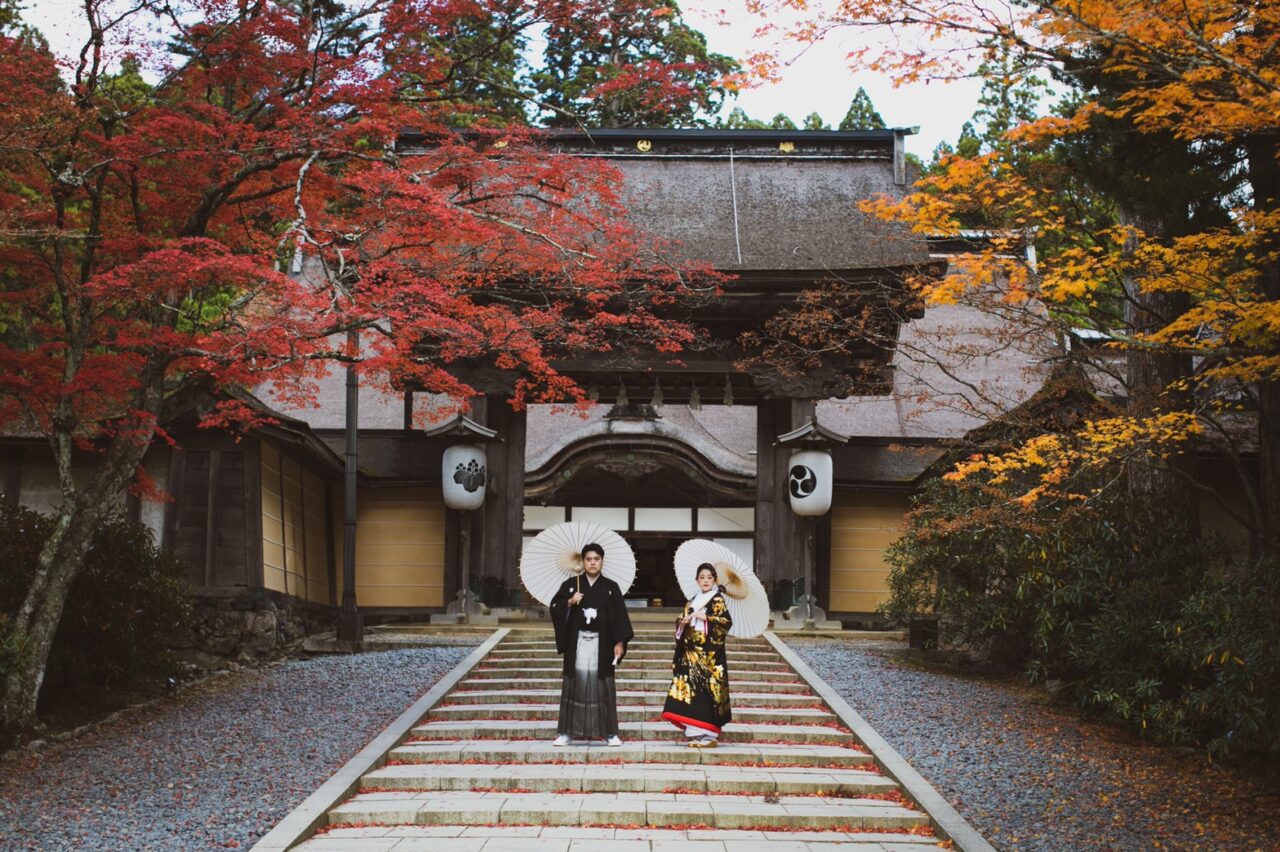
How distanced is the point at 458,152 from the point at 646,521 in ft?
41.4

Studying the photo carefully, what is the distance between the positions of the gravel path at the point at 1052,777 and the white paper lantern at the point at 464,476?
584 cm

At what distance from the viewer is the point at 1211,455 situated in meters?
15.8

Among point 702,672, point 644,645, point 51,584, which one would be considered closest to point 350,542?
point 644,645

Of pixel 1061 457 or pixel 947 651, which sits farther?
pixel 947 651

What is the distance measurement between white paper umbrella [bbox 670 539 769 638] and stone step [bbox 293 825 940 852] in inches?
92.8

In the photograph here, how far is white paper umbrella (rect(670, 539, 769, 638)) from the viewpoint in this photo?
31.2 feet

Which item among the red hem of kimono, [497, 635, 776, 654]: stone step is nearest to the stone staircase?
the red hem of kimono

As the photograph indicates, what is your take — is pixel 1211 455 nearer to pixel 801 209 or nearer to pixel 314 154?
pixel 801 209

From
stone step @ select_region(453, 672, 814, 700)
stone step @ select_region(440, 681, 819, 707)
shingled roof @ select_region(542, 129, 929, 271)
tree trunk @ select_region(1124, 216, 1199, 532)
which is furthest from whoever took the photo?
shingled roof @ select_region(542, 129, 929, 271)

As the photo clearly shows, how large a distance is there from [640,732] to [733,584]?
4.55ft

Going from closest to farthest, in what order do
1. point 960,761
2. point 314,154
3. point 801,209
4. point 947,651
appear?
1. point 960,761
2. point 314,154
3. point 947,651
4. point 801,209

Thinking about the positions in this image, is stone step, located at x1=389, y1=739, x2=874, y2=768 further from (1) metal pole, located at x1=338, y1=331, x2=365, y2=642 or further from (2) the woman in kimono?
(1) metal pole, located at x1=338, y1=331, x2=365, y2=642

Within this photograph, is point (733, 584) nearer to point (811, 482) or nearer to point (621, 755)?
point (621, 755)

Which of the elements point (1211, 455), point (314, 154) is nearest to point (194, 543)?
point (314, 154)
